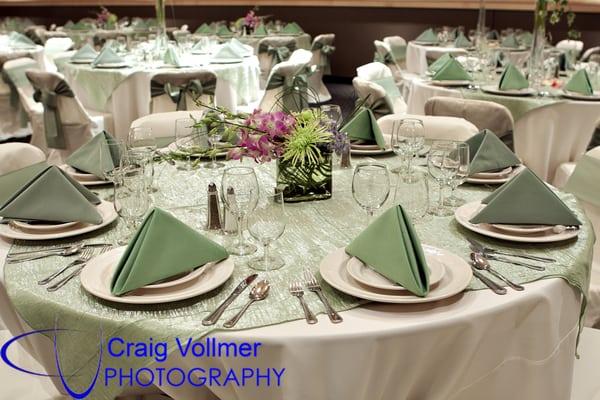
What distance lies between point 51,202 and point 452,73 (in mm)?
2999

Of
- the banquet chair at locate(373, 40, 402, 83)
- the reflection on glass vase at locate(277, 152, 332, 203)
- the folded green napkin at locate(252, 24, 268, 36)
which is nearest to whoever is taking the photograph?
the reflection on glass vase at locate(277, 152, 332, 203)

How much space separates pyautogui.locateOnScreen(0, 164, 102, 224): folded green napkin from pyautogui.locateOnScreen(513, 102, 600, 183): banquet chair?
104 inches

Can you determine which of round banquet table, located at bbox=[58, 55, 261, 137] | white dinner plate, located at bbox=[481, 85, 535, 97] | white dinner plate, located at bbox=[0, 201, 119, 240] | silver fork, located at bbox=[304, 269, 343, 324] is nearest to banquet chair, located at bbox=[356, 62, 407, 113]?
white dinner plate, located at bbox=[481, 85, 535, 97]

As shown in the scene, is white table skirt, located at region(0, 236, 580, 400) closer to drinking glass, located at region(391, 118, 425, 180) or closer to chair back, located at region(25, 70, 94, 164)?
drinking glass, located at region(391, 118, 425, 180)

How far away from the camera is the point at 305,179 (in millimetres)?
1883

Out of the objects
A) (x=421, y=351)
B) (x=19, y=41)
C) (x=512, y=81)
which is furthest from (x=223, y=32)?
(x=421, y=351)

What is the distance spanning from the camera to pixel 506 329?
133cm

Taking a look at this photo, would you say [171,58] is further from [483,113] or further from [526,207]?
[526,207]

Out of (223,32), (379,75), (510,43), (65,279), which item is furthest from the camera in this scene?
(223,32)

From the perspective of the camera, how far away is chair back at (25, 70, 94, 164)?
438 cm

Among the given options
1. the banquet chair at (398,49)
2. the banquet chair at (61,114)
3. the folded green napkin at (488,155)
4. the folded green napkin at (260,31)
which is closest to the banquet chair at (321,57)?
the folded green napkin at (260,31)

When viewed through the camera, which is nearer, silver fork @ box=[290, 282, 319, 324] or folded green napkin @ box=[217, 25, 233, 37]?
silver fork @ box=[290, 282, 319, 324]

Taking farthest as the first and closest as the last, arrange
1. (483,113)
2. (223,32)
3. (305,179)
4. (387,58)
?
1. (223,32)
2. (387,58)
3. (483,113)
4. (305,179)

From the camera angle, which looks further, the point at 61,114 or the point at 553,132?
the point at 61,114
